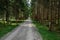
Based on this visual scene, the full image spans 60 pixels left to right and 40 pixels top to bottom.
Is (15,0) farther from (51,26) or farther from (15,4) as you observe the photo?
(51,26)

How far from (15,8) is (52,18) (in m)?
39.9

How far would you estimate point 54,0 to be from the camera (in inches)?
1019

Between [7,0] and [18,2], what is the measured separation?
1961 cm

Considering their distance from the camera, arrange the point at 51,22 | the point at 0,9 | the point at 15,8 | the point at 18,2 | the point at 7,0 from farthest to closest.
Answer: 1. the point at 15,8
2. the point at 18,2
3. the point at 7,0
4. the point at 0,9
5. the point at 51,22

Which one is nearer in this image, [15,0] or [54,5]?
[54,5]

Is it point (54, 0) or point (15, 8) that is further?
point (15, 8)

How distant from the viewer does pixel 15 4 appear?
6031 centimetres

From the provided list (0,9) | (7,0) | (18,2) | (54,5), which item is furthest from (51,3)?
(18,2)

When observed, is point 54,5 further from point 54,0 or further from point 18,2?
point 18,2

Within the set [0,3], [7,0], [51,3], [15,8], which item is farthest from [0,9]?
[15,8]

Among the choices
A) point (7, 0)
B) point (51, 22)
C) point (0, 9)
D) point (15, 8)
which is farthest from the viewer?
point (15, 8)

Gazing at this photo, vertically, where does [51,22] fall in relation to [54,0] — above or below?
below

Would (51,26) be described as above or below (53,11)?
below

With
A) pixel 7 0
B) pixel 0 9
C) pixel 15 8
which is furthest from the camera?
pixel 15 8
